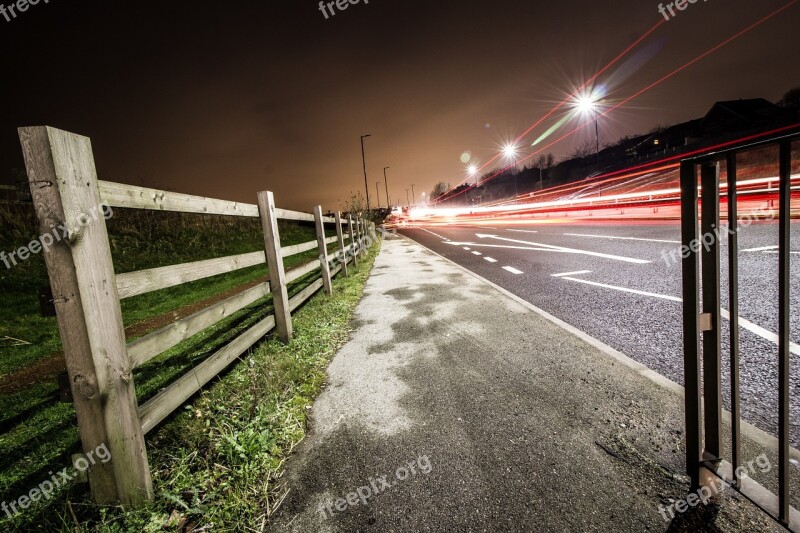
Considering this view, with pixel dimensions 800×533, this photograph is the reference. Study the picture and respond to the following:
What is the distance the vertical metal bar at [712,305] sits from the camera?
1.58 m

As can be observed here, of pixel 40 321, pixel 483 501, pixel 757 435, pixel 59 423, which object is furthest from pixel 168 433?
pixel 40 321

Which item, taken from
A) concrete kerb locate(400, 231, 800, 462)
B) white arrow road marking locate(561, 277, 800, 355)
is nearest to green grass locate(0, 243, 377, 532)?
concrete kerb locate(400, 231, 800, 462)

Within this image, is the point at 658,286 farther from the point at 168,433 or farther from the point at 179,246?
the point at 179,246

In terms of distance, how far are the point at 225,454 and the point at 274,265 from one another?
6.73 ft

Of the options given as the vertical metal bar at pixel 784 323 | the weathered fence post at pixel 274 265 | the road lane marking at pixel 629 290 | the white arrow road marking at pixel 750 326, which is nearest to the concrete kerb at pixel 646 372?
the vertical metal bar at pixel 784 323

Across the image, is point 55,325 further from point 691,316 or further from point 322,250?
point 691,316

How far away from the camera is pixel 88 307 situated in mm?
1589

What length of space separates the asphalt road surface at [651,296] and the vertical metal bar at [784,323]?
880mm

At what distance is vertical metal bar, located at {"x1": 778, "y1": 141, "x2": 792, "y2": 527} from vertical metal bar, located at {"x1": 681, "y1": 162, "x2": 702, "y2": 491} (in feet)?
0.93

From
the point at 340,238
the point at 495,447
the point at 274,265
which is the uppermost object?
the point at 340,238

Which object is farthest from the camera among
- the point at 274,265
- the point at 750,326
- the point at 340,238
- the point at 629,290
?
the point at 340,238

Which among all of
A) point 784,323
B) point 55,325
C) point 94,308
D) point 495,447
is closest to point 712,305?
point 784,323

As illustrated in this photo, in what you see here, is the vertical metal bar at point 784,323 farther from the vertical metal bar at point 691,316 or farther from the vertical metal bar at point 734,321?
the vertical metal bar at point 691,316

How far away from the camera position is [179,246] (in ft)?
37.2
